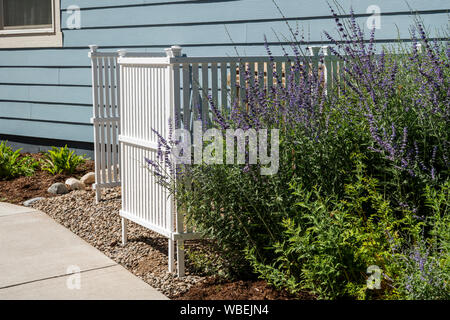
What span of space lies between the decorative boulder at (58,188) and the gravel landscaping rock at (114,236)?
20cm

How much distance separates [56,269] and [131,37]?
4.37m

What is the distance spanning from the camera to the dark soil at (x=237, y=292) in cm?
388

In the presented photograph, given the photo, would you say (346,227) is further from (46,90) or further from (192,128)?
(46,90)

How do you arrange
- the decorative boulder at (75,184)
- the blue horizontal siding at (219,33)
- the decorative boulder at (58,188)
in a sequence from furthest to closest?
the decorative boulder at (75,184)
the decorative boulder at (58,188)
the blue horizontal siding at (219,33)

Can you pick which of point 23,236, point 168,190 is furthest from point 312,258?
point 23,236

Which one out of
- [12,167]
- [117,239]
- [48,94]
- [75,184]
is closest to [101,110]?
[75,184]

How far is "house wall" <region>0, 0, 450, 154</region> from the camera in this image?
20.2ft

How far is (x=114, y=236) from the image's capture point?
18.7ft

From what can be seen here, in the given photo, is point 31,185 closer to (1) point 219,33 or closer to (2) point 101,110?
(2) point 101,110

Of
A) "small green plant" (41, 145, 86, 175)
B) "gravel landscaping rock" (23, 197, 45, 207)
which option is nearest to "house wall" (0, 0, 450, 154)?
"small green plant" (41, 145, 86, 175)

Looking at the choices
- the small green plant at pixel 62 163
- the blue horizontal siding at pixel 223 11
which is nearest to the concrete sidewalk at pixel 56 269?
the small green plant at pixel 62 163

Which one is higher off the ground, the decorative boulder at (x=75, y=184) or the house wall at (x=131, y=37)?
the house wall at (x=131, y=37)

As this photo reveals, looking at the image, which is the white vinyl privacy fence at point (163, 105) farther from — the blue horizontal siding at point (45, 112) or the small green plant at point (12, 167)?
the blue horizontal siding at point (45, 112)

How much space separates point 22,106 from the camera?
10352mm
